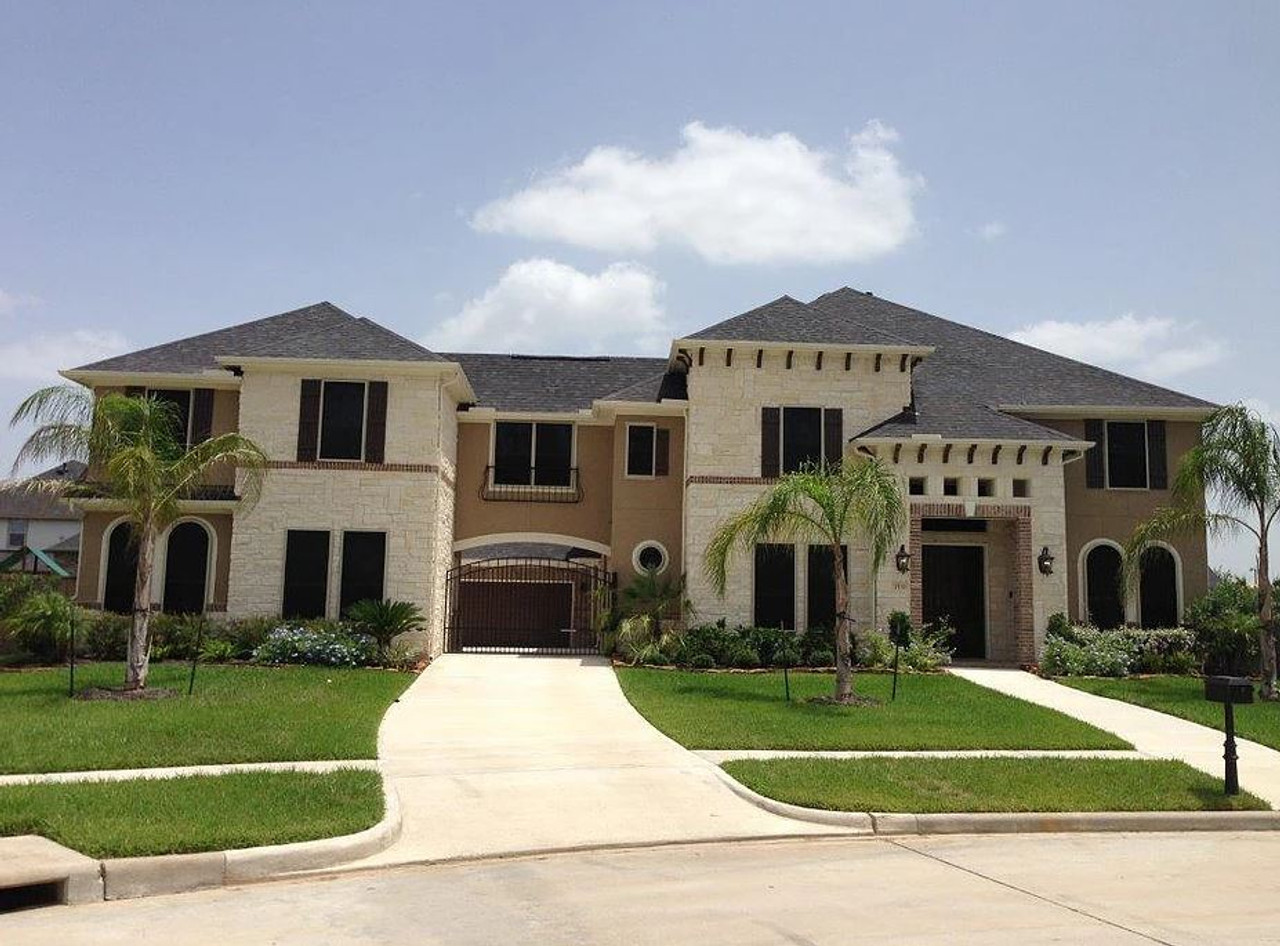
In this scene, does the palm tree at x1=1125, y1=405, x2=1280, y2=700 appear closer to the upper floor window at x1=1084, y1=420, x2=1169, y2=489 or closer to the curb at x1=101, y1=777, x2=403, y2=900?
the upper floor window at x1=1084, y1=420, x2=1169, y2=489

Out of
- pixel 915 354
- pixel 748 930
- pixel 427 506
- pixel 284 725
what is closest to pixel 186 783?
pixel 284 725

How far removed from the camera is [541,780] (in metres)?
11.0

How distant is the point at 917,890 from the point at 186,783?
20.5ft

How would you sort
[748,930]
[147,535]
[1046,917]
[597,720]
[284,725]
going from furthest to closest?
[147,535]
[597,720]
[284,725]
[1046,917]
[748,930]

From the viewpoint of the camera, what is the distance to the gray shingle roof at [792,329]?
75.0 ft

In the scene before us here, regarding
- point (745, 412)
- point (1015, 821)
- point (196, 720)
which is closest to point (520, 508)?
point (745, 412)

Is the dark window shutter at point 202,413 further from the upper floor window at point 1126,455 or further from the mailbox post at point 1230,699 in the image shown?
the mailbox post at point 1230,699

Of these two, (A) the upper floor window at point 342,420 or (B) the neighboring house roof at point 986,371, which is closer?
(A) the upper floor window at point 342,420

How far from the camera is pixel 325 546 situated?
2209cm

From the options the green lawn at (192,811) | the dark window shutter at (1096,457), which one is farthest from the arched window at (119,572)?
the dark window shutter at (1096,457)

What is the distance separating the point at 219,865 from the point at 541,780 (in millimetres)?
4091

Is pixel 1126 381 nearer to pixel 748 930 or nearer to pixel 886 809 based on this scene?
pixel 886 809

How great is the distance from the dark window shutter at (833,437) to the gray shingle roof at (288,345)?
808 centimetres

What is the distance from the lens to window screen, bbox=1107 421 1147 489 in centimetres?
2394
